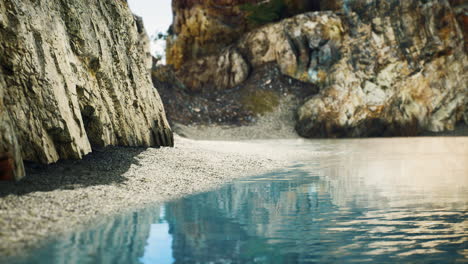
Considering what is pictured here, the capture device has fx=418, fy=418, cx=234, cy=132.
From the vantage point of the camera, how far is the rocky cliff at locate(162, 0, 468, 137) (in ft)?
90.6

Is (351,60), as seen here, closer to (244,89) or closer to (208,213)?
(244,89)

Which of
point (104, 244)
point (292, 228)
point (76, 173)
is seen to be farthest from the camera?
point (76, 173)

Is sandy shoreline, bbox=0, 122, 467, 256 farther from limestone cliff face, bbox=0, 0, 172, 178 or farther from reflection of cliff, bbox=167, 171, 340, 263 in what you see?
reflection of cliff, bbox=167, 171, 340, 263

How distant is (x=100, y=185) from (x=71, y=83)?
270cm

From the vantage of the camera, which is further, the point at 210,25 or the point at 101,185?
the point at 210,25

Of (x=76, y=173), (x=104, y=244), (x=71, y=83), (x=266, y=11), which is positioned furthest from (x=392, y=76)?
(x=104, y=244)

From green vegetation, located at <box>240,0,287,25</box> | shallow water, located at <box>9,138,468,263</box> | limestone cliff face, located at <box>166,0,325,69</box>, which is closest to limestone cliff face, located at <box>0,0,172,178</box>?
shallow water, located at <box>9,138,468,263</box>

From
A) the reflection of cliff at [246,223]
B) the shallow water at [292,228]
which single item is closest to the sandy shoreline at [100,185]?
the shallow water at [292,228]

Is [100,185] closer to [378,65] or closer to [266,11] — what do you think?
[378,65]

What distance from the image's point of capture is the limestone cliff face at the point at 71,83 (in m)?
7.69

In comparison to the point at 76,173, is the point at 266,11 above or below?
above

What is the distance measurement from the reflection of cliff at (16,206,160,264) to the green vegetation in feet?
96.1

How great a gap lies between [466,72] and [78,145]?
94.3 ft

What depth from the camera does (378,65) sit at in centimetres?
2869
